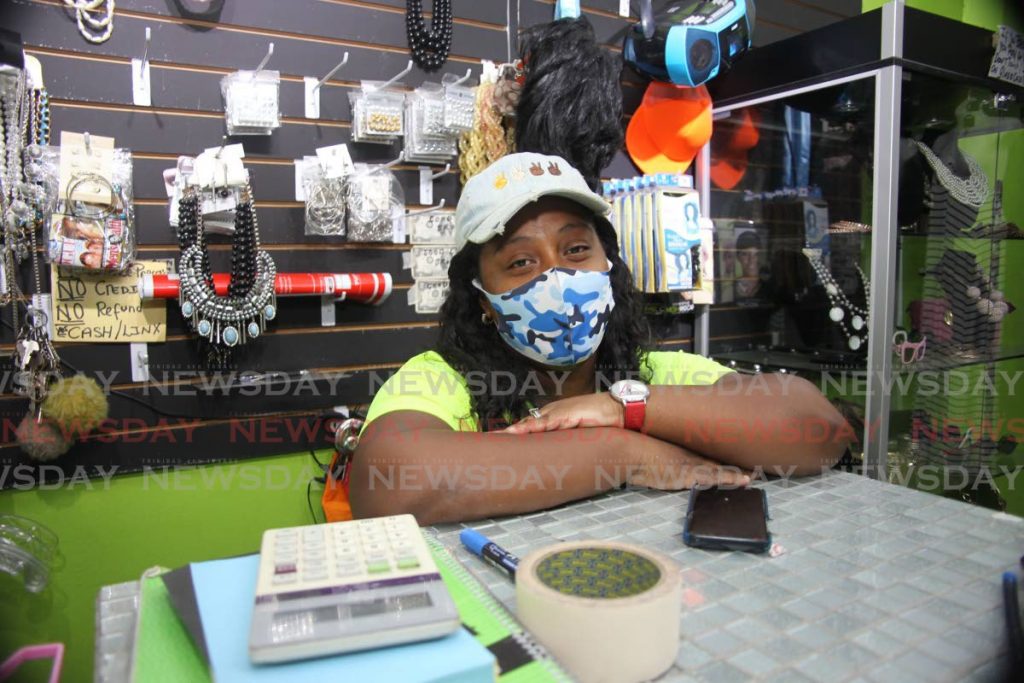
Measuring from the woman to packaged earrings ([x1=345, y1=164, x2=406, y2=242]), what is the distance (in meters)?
0.64

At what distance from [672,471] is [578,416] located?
0.21 m

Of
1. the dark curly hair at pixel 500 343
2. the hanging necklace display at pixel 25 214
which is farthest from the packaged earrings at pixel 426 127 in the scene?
the hanging necklace display at pixel 25 214

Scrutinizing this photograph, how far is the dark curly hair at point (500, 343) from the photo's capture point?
158 centimetres

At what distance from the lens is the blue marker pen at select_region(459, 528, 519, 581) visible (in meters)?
0.79

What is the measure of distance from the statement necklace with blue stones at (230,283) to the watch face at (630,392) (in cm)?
122

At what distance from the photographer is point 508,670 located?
0.54 metres

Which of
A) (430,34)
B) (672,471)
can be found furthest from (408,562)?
(430,34)

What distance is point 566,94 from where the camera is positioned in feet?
7.61

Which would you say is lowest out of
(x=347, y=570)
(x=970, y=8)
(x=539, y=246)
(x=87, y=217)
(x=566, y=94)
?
(x=347, y=570)

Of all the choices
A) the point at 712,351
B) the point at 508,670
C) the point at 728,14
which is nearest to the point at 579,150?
the point at 728,14

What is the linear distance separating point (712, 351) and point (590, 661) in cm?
268

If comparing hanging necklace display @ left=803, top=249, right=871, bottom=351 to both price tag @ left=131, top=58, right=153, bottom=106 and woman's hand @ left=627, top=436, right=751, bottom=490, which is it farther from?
Answer: price tag @ left=131, top=58, right=153, bottom=106

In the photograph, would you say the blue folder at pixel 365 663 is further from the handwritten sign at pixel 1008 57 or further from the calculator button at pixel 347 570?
the handwritten sign at pixel 1008 57

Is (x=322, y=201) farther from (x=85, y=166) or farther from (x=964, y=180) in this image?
(x=964, y=180)
